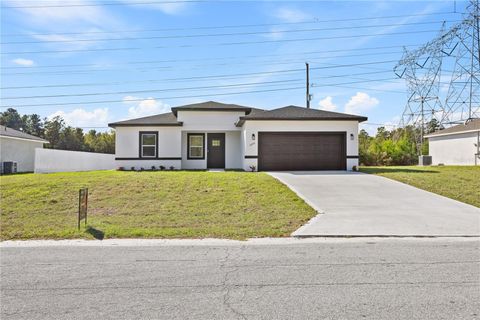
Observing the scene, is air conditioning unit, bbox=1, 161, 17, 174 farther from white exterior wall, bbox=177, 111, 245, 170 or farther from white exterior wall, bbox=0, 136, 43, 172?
white exterior wall, bbox=177, 111, 245, 170

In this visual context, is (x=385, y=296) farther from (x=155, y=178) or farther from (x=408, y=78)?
(x=408, y=78)

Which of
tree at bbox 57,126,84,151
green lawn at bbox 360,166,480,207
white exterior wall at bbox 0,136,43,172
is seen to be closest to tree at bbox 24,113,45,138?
tree at bbox 57,126,84,151

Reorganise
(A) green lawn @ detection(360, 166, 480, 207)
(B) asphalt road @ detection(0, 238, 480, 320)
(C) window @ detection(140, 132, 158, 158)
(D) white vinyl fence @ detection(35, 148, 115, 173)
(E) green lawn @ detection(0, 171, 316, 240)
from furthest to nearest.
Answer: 1. (D) white vinyl fence @ detection(35, 148, 115, 173)
2. (C) window @ detection(140, 132, 158, 158)
3. (A) green lawn @ detection(360, 166, 480, 207)
4. (E) green lawn @ detection(0, 171, 316, 240)
5. (B) asphalt road @ detection(0, 238, 480, 320)

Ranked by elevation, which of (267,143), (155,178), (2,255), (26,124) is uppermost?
(26,124)

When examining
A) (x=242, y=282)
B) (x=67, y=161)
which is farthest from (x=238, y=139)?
(x=242, y=282)

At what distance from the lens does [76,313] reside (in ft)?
11.5

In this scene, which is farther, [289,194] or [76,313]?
Result: [289,194]

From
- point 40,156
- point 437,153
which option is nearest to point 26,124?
point 40,156

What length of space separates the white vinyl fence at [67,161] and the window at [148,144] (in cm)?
642

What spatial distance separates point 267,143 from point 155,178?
20.6ft

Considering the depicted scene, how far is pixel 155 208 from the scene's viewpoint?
9.73 metres

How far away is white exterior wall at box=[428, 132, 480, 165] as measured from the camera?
84.0ft

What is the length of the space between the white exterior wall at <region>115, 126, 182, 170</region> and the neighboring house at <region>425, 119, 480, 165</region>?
20.9 metres

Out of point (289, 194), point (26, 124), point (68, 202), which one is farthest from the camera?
point (26, 124)
